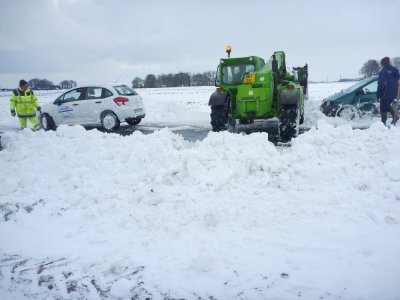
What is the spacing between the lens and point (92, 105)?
11.5 m

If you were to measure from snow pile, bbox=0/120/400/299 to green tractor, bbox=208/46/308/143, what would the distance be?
2203 mm

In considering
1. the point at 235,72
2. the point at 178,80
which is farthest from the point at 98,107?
the point at 178,80

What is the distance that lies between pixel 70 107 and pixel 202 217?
9239 millimetres

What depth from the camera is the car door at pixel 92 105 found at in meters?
11.5

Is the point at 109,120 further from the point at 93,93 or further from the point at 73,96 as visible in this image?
the point at 73,96

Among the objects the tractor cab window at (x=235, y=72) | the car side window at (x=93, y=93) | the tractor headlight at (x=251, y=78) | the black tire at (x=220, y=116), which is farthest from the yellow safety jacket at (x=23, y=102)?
the tractor headlight at (x=251, y=78)

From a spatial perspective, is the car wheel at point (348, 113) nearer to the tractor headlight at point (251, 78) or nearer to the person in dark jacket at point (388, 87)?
the person in dark jacket at point (388, 87)

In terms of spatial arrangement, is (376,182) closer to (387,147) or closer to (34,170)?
(387,147)

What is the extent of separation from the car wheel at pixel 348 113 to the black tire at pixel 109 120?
773 centimetres

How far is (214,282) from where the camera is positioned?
3191 mm

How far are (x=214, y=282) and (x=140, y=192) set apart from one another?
2018 mm

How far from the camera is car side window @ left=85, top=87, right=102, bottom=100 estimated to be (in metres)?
11.5

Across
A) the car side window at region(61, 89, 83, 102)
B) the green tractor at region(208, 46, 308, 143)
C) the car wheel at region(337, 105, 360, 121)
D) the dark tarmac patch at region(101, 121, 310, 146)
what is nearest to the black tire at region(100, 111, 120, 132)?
the dark tarmac patch at region(101, 121, 310, 146)

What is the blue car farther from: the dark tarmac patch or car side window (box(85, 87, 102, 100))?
car side window (box(85, 87, 102, 100))
